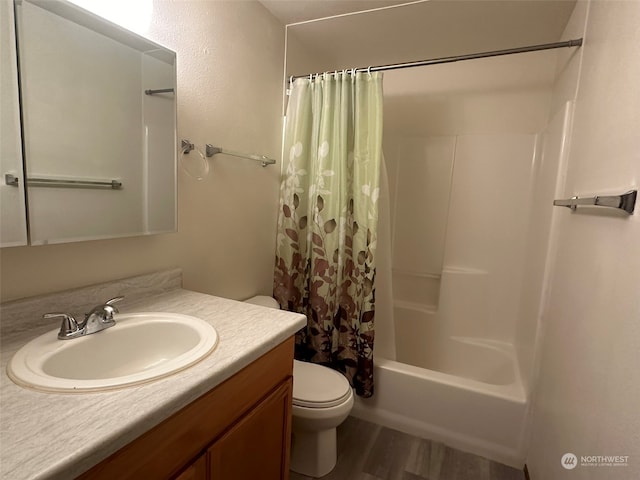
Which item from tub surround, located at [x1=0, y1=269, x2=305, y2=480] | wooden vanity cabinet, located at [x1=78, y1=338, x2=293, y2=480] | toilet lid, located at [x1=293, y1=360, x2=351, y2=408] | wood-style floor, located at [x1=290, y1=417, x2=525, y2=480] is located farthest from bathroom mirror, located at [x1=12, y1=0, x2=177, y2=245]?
wood-style floor, located at [x1=290, y1=417, x2=525, y2=480]

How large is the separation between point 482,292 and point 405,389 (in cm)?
102

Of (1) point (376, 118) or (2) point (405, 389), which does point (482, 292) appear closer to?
(2) point (405, 389)

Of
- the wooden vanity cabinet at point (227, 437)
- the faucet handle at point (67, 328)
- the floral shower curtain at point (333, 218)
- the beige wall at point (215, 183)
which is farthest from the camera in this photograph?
the floral shower curtain at point (333, 218)

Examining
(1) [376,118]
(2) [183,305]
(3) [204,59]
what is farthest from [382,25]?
(2) [183,305]

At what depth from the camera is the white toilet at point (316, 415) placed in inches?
56.7

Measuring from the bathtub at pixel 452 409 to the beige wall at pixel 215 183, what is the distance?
932mm

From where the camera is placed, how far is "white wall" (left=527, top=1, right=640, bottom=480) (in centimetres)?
78

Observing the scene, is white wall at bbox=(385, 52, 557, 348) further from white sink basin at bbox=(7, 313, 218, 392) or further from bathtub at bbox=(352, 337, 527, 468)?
white sink basin at bbox=(7, 313, 218, 392)

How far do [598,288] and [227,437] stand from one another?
3.72 feet

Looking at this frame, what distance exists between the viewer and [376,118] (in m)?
1.76

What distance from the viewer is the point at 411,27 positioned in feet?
6.35

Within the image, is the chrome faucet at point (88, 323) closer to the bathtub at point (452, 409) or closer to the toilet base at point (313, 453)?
the toilet base at point (313, 453)

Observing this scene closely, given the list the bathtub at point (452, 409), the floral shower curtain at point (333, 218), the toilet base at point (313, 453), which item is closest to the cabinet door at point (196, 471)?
the toilet base at point (313, 453)

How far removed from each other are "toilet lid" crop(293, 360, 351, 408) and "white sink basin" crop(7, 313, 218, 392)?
2.17 feet
